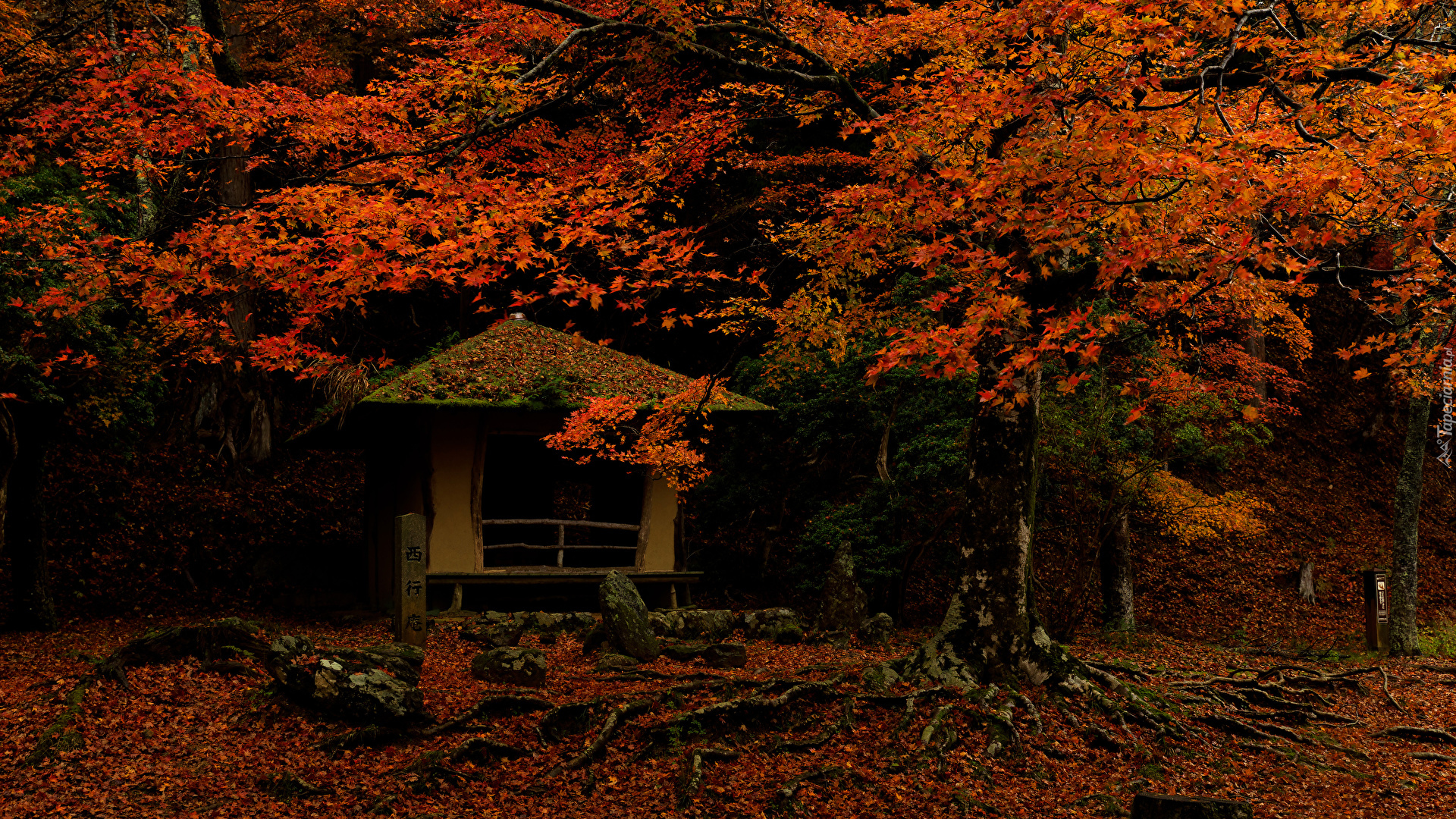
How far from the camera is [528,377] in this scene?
13.9m

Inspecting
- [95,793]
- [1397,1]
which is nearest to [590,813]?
[95,793]

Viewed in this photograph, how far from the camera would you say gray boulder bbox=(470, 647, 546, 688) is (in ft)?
29.6

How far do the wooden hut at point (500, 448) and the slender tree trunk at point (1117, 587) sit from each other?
19.9 ft

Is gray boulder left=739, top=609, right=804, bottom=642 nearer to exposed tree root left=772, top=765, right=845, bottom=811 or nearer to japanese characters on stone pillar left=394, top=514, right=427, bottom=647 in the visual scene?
japanese characters on stone pillar left=394, top=514, right=427, bottom=647

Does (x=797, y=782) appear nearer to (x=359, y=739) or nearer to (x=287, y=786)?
(x=359, y=739)

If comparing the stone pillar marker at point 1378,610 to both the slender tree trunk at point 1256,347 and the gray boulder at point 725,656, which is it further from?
the gray boulder at point 725,656

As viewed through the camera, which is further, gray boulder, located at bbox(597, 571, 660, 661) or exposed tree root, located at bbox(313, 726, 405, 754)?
gray boulder, located at bbox(597, 571, 660, 661)

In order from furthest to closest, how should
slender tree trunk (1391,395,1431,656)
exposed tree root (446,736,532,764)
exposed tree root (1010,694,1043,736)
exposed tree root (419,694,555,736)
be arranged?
slender tree trunk (1391,395,1431,656), exposed tree root (1010,694,1043,736), exposed tree root (419,694,555,736), exposed tree root (446,736,532,764)

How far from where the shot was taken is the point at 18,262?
9.99 metres

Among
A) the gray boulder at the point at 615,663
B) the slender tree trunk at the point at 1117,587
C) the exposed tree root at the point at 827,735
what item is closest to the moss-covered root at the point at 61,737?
the gray boulder at the point at 615,663

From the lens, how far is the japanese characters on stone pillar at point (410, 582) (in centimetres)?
999

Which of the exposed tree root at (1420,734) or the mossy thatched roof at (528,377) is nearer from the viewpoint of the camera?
the exposed tree root at (1420,734)

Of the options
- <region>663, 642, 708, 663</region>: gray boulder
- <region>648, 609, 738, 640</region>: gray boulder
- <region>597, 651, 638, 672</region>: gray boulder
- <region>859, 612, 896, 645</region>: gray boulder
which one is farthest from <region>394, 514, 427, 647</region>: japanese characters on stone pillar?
<region>859, 612, 896, 645</region>: gray boulder

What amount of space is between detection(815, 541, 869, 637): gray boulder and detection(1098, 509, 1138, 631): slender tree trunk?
443cm
